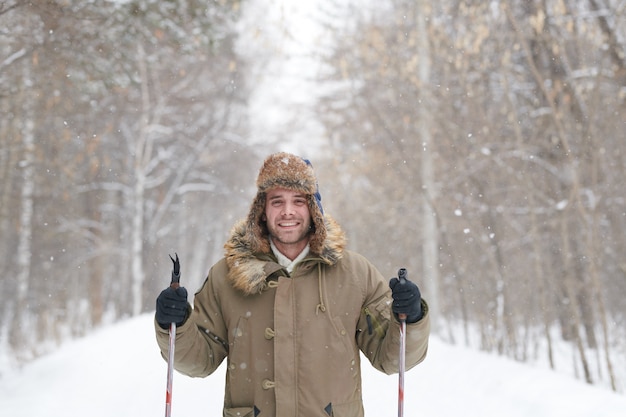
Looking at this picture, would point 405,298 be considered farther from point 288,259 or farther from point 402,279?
point 288,259

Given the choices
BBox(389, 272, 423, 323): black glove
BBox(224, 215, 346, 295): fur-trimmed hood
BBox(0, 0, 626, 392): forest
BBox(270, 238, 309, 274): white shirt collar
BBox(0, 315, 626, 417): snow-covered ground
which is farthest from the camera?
BBox(0, 0, 626, 392): forest

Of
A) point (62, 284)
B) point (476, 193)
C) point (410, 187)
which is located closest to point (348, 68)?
point (410, 187)

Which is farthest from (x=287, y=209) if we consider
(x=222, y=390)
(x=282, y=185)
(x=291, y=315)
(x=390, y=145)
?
(x=390, y=145)

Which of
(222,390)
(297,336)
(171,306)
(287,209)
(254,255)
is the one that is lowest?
(222,390)

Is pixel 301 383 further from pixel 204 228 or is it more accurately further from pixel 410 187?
pixel 204 228

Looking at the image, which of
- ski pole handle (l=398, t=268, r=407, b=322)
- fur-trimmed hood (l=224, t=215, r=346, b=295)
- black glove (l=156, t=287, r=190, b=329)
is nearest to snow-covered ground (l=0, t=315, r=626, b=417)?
ski pole handle (l=398, t=268, r=407, b=322)

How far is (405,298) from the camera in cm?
241

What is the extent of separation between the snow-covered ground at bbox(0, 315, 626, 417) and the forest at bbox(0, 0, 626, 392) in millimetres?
1005

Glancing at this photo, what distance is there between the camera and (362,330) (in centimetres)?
270

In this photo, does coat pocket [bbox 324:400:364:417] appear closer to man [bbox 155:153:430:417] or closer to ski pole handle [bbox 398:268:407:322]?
man [bbox 155:153:430:417]

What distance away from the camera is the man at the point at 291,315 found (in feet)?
8.20

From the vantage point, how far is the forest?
301 inches

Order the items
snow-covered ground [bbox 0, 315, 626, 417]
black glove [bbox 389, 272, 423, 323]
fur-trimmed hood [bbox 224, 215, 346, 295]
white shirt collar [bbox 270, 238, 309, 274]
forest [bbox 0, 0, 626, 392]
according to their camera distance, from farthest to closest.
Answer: forest [bbox 0, 0, 626, 392] → snow-covered ground [bbox 0, 315, 626, 417] → white shirt collar [bbox 270, 238, 309, 274] → fur-trimmed hood [bbox 224, 215, 346, 295] → black glove [bbox 389, 272, 423, 323]

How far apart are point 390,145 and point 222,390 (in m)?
7.92
